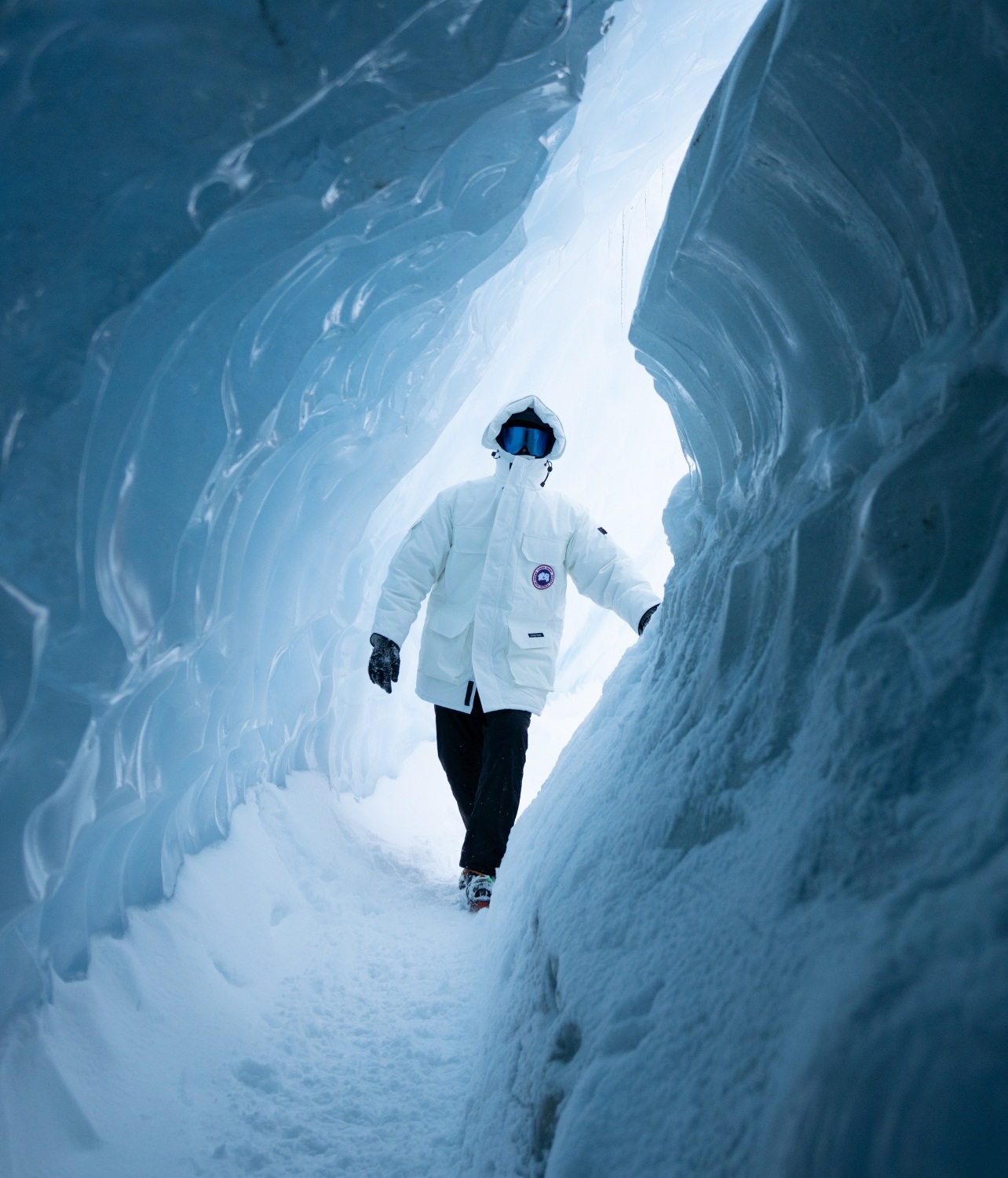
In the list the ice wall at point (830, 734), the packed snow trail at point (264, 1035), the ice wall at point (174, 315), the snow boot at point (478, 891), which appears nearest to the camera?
the ice wall at point (830, 734)

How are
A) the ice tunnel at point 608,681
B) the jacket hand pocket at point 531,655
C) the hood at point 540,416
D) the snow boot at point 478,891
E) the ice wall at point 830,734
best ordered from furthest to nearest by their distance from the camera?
the hood at point 540,416, the jacket hand pocket at point 531,655, the snow boot at point 478,891, the ice tunnel at point 608,681, the ice wall at point 830,734

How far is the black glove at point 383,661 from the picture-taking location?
3.11 metres

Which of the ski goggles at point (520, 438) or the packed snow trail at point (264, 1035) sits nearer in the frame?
the packed snow trail at point (264, 1035)

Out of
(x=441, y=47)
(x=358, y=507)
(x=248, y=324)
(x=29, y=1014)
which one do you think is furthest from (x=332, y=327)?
(x=29, y=1014)

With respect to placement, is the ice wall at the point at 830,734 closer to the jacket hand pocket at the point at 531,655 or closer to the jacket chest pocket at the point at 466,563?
the jacket hand pocket at the point at 531,655

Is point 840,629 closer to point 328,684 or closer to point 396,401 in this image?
point 396,401

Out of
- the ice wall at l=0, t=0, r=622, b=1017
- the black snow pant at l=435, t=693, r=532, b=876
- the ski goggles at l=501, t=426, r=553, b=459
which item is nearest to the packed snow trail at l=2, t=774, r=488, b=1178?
the ice wall at l=0, t=0, r=622, b=1017

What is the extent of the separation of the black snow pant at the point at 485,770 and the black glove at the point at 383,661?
0.24 meters

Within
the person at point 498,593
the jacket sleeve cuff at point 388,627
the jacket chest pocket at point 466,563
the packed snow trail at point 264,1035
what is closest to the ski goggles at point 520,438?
the person at point 498,593

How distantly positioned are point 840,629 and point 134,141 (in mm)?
1292

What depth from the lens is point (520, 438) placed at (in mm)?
3162

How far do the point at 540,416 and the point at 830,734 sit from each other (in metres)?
2.35

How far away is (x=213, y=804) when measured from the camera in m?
2.72

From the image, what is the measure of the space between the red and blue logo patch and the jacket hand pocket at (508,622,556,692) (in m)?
0.14
